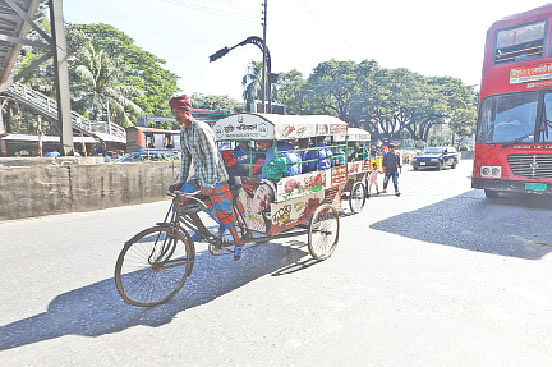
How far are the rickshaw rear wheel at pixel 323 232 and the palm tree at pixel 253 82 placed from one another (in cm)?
3935

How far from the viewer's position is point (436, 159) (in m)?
21.8

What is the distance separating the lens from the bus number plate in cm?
798

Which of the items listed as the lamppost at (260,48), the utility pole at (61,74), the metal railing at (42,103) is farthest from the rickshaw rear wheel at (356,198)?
the metal railing at (42,103)

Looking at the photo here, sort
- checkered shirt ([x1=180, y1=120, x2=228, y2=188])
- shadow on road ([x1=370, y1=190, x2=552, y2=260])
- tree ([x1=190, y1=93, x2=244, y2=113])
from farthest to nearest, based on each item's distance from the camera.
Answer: tree ([x1=190, y1=93, x2=244, y2=113]) → shadow on road ([x1=370, y1=190, x2=552, y2=260]) → checkered shirt ([x1=180, y1=120, x2=228, y2=188])

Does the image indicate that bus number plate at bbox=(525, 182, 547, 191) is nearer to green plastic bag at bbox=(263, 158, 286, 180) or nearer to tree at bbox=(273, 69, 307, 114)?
green plastic bag at bbox=(263, 158, 286, 180)

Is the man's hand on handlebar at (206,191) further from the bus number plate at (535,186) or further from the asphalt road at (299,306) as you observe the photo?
the bus number plate at (535,186)

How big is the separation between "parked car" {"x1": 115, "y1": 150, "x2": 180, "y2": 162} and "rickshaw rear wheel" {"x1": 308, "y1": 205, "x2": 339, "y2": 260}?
1990cm

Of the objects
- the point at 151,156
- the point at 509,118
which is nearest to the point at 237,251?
the point at 509,118

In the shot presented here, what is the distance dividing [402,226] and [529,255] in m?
2.26

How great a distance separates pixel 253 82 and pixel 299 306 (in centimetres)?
4343

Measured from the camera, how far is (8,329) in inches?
116

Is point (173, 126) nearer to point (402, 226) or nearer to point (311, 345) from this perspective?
point (402, 226)

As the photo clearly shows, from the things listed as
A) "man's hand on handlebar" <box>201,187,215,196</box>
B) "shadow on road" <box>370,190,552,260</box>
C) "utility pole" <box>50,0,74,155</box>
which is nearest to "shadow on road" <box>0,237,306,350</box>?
"man's hand on handlebar" <box>201,187,215,196</box>

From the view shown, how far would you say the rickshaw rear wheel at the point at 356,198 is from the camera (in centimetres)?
820
